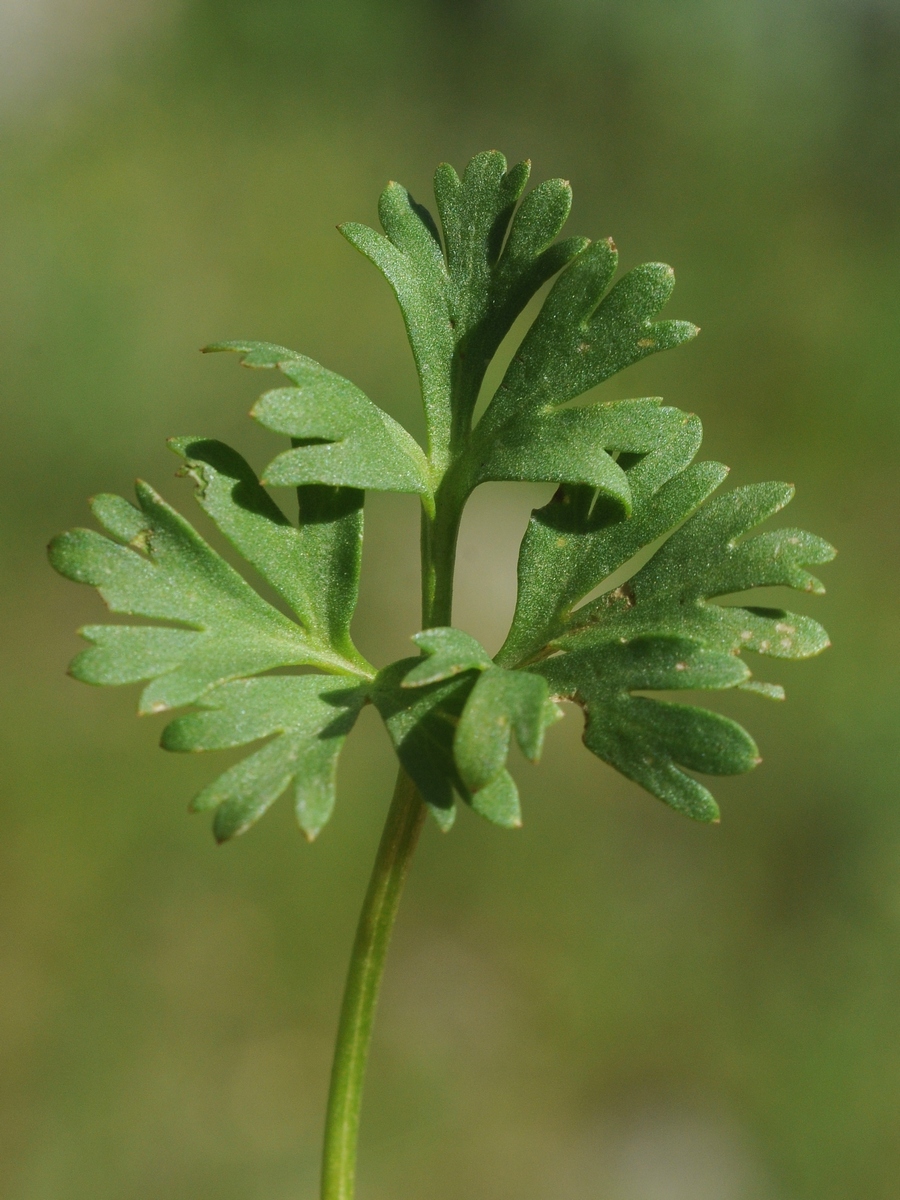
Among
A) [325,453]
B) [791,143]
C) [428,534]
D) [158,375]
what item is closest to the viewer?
[325,453]

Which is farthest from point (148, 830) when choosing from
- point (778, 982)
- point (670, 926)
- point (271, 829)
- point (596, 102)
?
point (596, 102)

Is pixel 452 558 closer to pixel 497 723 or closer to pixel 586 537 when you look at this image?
pixel 586 537

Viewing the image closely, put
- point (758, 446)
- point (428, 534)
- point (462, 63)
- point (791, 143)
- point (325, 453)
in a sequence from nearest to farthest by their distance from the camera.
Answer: point (325, 453) → point (428, 534) → point (758, 446) → point (791, 143) → point (462, 63)

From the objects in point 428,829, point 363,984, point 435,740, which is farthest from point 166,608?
point 428,829

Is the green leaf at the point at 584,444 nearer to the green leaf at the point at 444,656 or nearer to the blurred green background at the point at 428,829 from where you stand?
the green leaf at the point at 444,656

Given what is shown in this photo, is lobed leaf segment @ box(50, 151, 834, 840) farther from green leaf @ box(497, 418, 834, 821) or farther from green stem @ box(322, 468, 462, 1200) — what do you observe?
green stem @ box(322, 468, 462, 1200)

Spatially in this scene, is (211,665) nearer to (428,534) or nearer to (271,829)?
(428,534)

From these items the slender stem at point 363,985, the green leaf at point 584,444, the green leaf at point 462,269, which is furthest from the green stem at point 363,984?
the green leaf at point 462,269
